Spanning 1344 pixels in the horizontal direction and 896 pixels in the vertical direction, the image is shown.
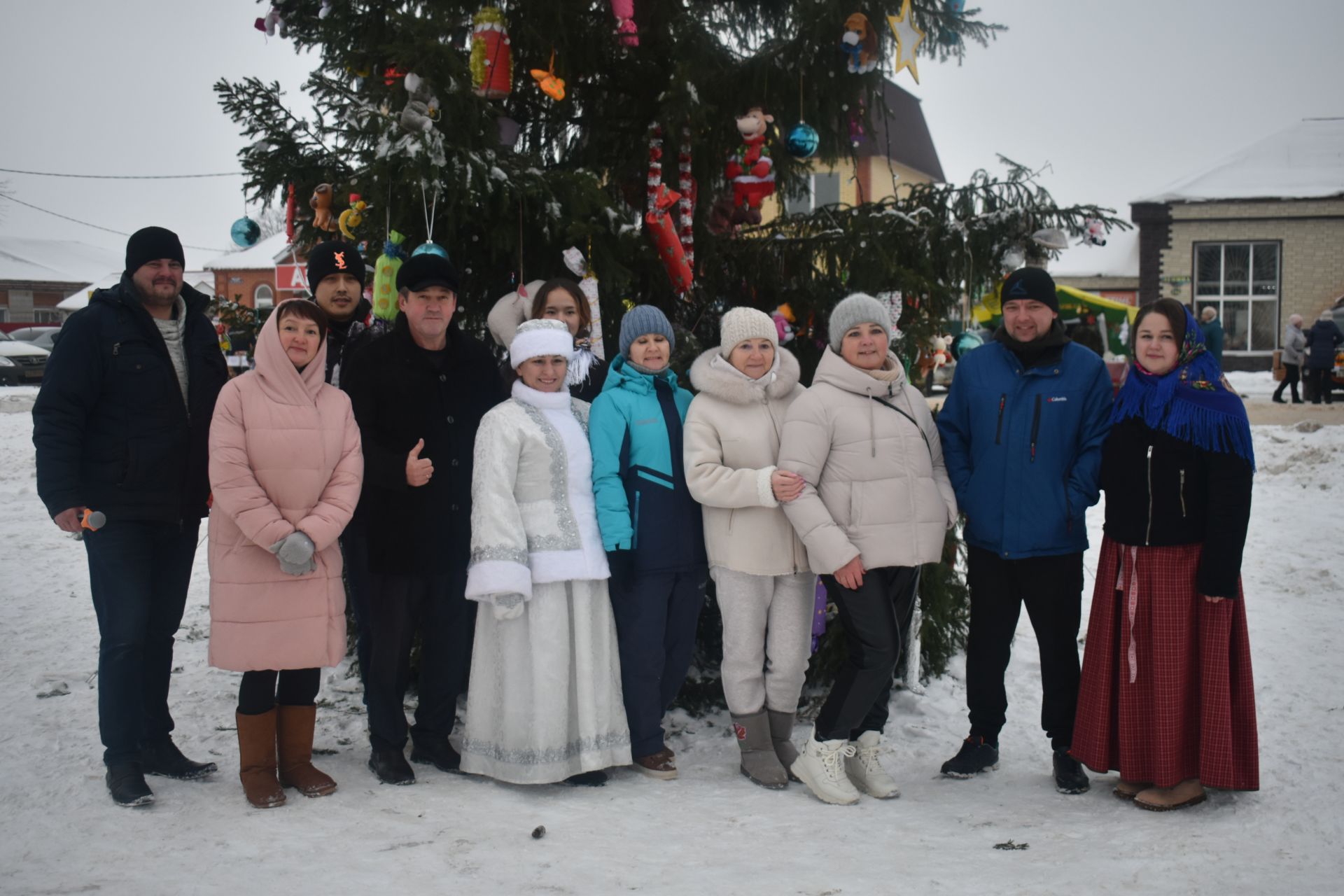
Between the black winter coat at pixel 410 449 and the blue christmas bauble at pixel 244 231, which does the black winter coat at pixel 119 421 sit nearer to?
the black winter coat at pixel 410 449

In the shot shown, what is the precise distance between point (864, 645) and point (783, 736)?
0.63 meters

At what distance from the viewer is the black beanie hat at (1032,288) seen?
13.4 feet

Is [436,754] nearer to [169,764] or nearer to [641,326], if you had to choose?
[169,764]

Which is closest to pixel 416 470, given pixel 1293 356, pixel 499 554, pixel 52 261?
pixel 499 554

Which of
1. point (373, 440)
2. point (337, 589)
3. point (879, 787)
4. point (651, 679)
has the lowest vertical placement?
point (879, 787)

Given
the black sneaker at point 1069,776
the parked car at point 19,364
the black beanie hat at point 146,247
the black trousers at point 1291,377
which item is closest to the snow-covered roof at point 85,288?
the parked car at point 19,364

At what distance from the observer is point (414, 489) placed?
398 cm

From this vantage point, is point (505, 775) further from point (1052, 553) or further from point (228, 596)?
point (1052, 553)

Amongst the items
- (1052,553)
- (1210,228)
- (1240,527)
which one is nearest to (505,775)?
(1052,553)

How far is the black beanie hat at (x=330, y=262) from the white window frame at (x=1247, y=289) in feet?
84.7

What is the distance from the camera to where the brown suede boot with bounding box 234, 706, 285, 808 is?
3.71 meters

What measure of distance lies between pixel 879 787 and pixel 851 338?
70.3 inches

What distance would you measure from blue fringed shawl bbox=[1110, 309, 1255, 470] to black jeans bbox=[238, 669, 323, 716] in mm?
3264

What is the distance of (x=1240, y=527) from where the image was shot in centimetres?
369
